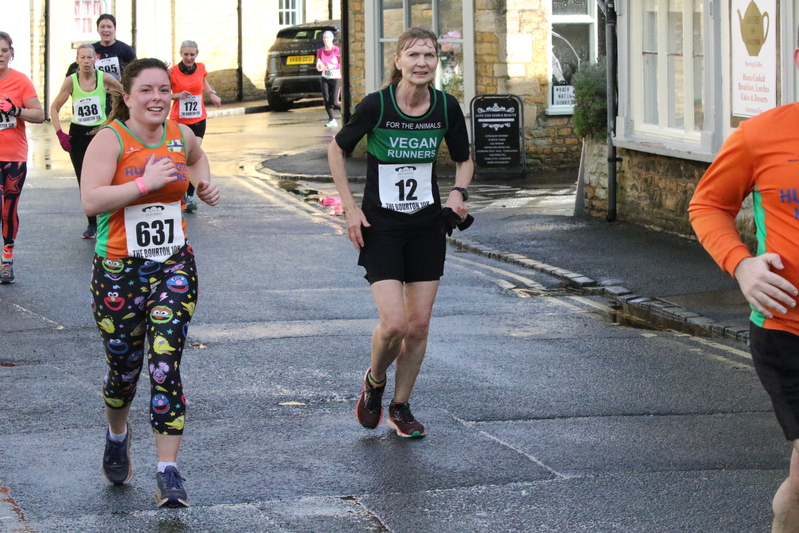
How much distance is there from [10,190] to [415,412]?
17.5 feet

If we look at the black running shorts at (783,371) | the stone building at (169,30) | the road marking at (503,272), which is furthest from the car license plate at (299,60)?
the black running shorts at (783,371)

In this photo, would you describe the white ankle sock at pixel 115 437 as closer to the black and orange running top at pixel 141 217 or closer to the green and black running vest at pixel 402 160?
the black and orange running top at pixel 141 217

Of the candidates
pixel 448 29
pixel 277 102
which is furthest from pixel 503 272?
pixel 277 102

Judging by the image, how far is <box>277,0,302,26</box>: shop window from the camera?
3888 cm

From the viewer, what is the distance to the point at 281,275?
1128 centimetres

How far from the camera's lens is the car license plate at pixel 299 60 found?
1266 inches

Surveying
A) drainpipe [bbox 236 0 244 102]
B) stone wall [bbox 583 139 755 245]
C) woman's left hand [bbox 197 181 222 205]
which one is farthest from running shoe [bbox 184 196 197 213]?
drainpipe [bbox 236 0 244 102]

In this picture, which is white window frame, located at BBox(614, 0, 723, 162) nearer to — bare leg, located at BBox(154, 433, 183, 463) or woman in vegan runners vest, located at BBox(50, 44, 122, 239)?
woman in vegan runners vest, located at BBox(50, 44, 122, 239)

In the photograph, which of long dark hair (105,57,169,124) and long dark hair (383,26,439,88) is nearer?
long dark hair (105,57,169,124)

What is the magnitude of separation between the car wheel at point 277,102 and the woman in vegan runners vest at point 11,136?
2263 centimetres

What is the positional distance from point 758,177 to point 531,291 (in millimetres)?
6709

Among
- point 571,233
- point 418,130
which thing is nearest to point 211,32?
point 571,233

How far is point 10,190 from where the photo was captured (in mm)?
10664

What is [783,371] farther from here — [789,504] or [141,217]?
[141,217]
